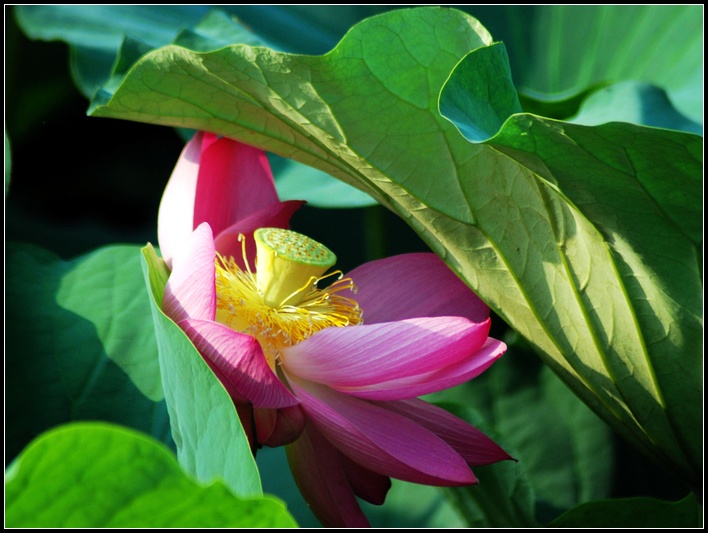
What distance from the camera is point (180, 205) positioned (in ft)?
2.04

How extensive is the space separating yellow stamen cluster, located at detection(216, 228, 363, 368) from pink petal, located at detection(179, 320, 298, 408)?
74mm

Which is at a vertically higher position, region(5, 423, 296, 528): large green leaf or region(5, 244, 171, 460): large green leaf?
region(5, 423, 296, 528): large green leaf

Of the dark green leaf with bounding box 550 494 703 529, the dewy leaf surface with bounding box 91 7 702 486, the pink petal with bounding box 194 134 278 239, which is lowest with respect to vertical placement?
the dark green leaf with bounding box 550 494 703 529

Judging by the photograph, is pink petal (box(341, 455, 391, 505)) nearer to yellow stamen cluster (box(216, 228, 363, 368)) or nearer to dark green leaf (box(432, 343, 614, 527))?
yellow stamen cluster (box(216, 228, 363, 368))

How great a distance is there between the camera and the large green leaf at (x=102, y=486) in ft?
1.10

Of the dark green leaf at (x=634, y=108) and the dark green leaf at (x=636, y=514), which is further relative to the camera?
the dark green leaf at (x=634, y=108)

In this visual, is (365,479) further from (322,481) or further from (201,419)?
(201,419)

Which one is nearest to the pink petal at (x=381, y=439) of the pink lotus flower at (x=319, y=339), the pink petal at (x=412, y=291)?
the pink lotus flower at (x=319, y=339)

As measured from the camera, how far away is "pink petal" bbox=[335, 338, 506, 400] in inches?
21.3

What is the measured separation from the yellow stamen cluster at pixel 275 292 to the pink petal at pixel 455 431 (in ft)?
0.30

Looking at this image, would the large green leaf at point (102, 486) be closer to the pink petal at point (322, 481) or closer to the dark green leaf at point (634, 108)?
the pink petal at point (322, 481)

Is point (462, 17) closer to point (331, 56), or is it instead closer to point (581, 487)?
point (331, 56)

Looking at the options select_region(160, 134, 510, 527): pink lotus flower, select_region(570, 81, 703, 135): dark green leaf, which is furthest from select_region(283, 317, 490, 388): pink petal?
select_region(570, 81, 703, 135): dark green leaf

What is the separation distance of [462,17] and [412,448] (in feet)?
1.01
